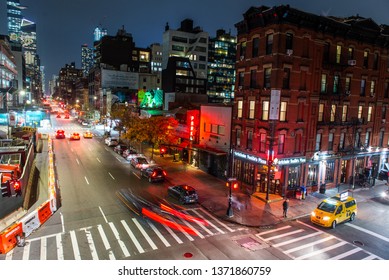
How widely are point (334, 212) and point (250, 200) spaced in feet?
24.5

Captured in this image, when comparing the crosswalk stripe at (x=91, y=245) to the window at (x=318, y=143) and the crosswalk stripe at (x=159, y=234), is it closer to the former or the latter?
the crosswalk stripe at (x=159, y=234)

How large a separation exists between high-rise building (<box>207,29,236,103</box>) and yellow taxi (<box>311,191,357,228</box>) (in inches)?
3876

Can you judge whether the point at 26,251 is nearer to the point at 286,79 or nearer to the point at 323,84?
the point at 286,79

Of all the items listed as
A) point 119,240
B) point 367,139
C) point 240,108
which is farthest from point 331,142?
point 119,240

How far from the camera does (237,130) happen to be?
31578mm

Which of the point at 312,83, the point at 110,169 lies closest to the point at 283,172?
the point at 312,83

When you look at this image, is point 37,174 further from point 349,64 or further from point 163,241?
point 349,64

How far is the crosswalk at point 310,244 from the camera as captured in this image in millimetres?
16750

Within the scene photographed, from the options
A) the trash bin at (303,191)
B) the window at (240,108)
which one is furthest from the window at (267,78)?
the trash bin at (303,191)

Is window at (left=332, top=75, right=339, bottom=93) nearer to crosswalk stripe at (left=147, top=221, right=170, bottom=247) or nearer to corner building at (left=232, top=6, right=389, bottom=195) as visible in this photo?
corner building at (left=232, top=6, right=389, bottom=195)

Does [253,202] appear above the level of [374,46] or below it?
below

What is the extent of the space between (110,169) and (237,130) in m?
16.3

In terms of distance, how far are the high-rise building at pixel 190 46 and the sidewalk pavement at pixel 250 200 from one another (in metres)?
75.4

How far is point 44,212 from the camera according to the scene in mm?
19766
